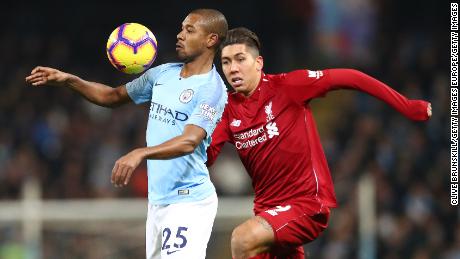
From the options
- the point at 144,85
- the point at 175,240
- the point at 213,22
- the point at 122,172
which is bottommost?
the point at 175,240

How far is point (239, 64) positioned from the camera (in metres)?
6.84

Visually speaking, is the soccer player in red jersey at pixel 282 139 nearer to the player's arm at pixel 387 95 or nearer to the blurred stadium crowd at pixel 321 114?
the player's arm at pixel 387 95

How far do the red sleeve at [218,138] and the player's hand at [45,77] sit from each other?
1.13 metres

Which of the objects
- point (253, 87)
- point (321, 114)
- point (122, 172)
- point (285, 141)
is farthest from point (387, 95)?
point (321, 114)

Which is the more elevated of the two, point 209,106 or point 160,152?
point 209,106

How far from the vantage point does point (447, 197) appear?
42.0 feet

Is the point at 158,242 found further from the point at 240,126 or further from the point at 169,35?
the point at 169,35

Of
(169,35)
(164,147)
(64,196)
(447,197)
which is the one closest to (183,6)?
(169,35)

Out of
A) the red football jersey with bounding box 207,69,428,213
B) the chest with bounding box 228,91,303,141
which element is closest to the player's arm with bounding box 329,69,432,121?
the red football jersey with bounding box 207,69,428,213

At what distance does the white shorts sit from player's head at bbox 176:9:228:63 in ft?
3.22

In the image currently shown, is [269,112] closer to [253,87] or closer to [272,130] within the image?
[272,130]

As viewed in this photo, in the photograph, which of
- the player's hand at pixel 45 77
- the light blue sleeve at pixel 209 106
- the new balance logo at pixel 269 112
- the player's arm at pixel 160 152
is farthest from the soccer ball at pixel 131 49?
the new balance logo at pixel 269 112

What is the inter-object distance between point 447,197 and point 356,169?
125 cm

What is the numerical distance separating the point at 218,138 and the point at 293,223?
0.82 metres
